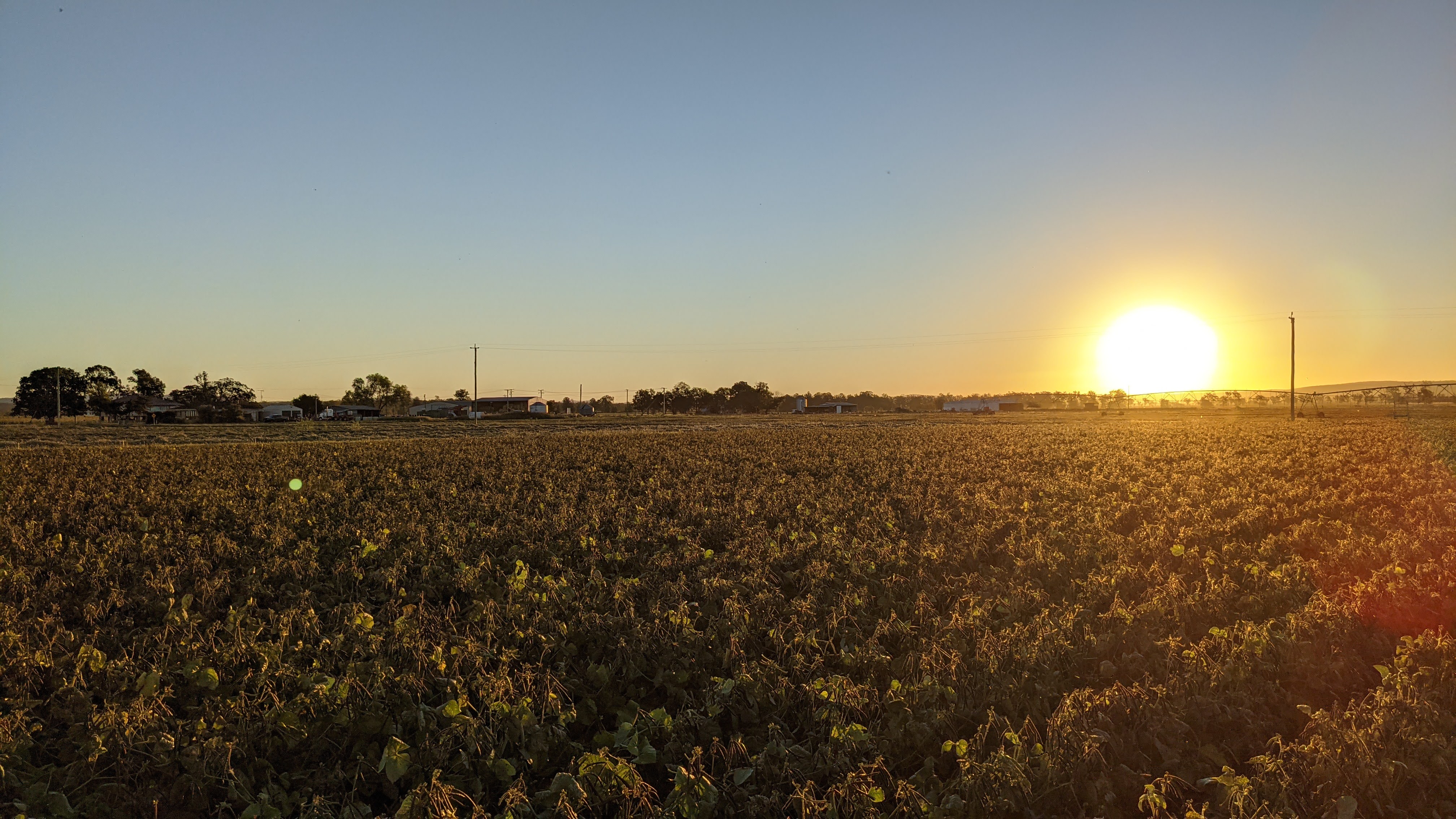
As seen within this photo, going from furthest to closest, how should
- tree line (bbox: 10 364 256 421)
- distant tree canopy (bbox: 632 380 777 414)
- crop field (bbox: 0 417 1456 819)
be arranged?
distant tree canopy (bbox: 632 380 777 414) < tree line (bbox: 10 364 256 421) < crop field (bbox: 0 417 1456 819)

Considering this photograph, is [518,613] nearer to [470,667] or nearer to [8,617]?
[470,667]

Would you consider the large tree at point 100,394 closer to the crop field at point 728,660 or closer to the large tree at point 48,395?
the large tree at point 48,395

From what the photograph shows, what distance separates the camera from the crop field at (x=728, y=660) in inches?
192

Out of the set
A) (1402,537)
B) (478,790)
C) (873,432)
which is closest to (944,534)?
(1402,537)

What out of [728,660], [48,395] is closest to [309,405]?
[48,395]

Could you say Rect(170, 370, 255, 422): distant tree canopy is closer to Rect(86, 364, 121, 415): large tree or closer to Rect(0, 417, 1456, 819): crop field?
Rect(86, 364, 121, 415): large tree

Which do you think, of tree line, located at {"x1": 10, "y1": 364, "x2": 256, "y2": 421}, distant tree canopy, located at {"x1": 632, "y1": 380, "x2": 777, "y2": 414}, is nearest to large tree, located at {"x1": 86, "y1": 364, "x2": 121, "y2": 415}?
tree line, located at {"x1": 10, "y1": 364, "x2": 256, "y2": 421}

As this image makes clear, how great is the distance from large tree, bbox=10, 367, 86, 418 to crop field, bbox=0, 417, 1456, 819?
102 m

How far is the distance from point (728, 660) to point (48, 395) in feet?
385

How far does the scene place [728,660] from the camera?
6695 mm

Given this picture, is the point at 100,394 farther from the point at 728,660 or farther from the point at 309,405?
the point at 728,660

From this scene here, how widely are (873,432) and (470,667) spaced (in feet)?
127

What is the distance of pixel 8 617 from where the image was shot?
777 cm

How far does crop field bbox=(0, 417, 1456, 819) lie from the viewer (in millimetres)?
4871
